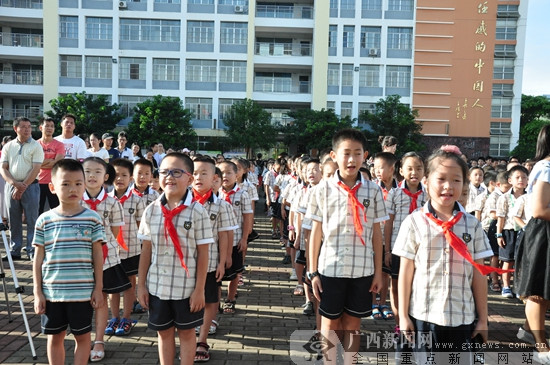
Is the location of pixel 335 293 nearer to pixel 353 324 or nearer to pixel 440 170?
pixel 353 324

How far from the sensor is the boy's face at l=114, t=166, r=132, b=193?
464cm

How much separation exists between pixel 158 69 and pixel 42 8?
7.59 metres

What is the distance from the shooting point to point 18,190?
22.5ft

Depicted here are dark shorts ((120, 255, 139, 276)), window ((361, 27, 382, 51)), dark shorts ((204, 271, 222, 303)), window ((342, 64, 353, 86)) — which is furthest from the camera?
window ((342, 64, 353, 86))

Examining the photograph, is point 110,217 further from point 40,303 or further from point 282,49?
point 282,49

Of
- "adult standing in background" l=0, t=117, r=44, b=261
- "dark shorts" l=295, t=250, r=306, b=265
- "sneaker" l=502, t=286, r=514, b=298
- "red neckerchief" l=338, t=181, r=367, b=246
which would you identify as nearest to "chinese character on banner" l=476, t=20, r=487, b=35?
"sneaker" l=502, t=286, r=514, b=298

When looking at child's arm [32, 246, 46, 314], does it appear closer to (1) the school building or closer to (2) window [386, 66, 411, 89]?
(1) the school building

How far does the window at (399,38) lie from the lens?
29.3 metres

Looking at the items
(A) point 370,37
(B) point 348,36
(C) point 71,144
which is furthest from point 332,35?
(C) point 71,144

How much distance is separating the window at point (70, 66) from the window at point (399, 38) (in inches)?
745

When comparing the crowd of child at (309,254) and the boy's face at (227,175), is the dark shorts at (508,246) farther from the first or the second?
the boy's face at (227,175)

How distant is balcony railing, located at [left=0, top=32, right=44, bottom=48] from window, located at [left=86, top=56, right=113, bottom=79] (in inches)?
129

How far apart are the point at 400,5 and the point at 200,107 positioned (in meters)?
13.8

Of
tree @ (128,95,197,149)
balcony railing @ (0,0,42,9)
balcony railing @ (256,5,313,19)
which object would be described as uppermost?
balcony railing @ (256,5,313,19)
